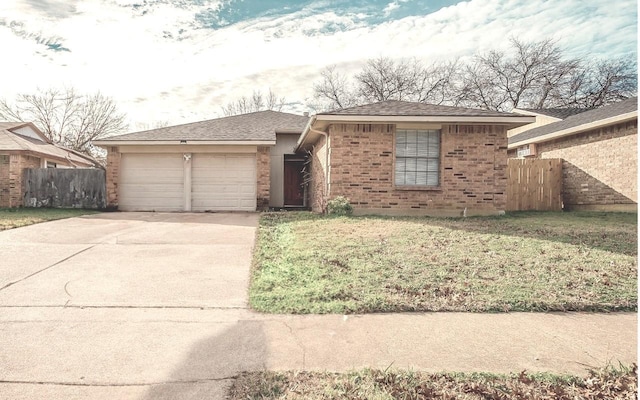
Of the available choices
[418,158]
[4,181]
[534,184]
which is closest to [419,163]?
[418,158]

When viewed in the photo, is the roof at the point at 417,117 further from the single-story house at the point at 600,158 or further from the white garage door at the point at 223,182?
the white garage door at the point at 223,182

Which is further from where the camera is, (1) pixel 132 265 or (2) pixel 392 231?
(2) pixel 392 231

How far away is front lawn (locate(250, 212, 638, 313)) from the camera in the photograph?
399 cm

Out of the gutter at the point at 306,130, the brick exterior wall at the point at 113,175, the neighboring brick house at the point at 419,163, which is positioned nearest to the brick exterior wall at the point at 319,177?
the gutter at the point at 306,130

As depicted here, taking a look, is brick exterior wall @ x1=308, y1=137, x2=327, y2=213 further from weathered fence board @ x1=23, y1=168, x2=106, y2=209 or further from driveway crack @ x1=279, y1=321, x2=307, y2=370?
weathered fence board @ x1=23, y1=168, x2=106, y2=209

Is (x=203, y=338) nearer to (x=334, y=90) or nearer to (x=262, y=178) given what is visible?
(x=262, y=178)

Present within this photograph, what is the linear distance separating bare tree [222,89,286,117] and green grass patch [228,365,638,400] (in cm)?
3573

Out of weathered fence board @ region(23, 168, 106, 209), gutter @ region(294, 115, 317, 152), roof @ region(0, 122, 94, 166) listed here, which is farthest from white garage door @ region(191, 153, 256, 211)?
roof @ region(0, 122, 94, 166)

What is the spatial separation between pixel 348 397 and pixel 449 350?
1.10 meters

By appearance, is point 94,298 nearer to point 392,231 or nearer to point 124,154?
point 392,231

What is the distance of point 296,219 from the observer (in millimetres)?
9781

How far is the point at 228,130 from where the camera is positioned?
14.8 metres

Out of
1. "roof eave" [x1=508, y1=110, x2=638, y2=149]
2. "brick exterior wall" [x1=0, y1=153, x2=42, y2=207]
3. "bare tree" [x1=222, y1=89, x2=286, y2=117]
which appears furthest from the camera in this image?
"bare tree" [x1=222, y1=89, x2=286, y2=117]

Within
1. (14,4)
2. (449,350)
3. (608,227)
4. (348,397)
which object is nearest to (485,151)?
(608,227)
